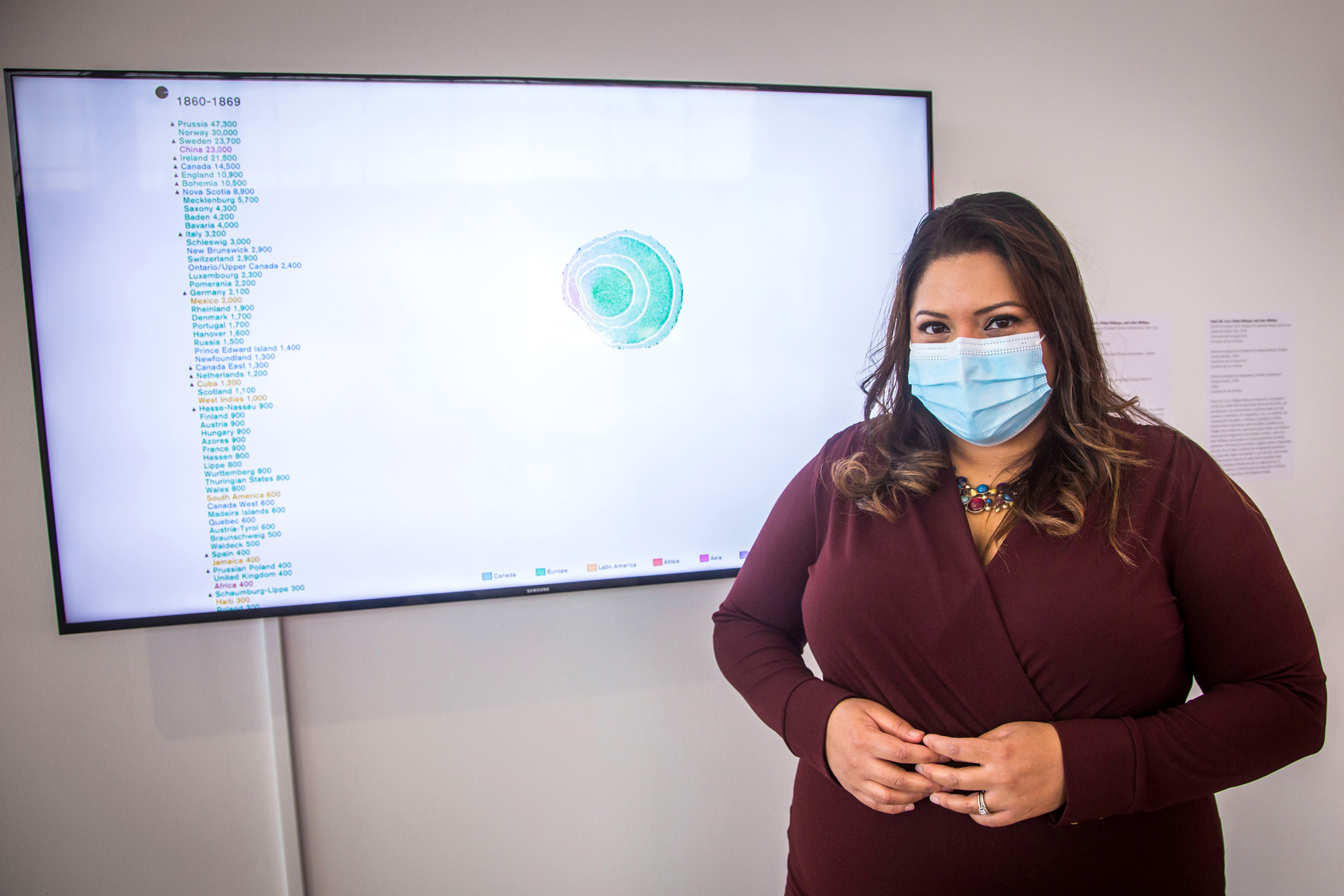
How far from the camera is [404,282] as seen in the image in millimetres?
A: 1283

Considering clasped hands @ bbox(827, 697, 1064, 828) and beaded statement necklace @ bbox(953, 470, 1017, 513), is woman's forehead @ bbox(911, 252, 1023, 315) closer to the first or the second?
beaded statement necklace @ bbox(953, 470, 1017, 513)

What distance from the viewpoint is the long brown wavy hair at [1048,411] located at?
2.99 ft

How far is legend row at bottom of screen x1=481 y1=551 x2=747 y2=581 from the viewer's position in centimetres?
134

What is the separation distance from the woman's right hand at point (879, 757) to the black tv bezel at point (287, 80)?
542mm

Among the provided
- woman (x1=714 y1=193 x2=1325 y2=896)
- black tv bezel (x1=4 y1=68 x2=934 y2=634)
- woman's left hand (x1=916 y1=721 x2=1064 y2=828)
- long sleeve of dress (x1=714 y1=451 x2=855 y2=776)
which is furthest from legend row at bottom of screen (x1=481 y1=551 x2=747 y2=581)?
woman's left hand (x1=916 y1=721 x2=1064 y2=828)

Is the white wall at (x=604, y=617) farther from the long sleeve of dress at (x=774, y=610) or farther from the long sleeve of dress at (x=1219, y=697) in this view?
the long sleeve of dress at (x=1219, y=697)

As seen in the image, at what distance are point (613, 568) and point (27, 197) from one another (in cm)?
127

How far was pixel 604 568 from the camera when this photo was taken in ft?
4.52

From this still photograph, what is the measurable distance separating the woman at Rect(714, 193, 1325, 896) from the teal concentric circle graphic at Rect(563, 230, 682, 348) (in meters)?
0.49

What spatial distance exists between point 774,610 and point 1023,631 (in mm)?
370

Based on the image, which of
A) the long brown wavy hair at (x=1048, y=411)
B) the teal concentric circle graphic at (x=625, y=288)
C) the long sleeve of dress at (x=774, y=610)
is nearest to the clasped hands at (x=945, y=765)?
the long sleeve of dress at (x=774, y=610)

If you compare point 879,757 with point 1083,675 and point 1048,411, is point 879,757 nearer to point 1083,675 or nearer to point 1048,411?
point 1083,675

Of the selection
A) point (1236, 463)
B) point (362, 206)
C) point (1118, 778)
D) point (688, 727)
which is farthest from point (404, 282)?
point (1236, 463)

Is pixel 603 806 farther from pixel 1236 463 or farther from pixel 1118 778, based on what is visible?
pixel 1236 463
